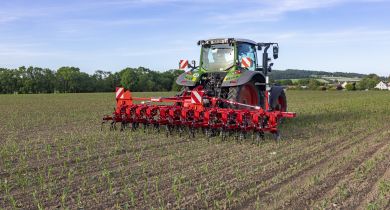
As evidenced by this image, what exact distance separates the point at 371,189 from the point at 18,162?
470 cm

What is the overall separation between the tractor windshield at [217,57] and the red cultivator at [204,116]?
30.8 inches

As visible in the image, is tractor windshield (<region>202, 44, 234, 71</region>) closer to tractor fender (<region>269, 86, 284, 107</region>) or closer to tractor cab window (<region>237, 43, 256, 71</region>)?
tractor cab window (<region>237, 43, 256, 71</region>)

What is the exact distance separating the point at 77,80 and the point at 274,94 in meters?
46.3

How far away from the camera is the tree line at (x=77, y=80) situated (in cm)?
5109

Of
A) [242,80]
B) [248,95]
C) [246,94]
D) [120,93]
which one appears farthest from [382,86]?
[120,93]

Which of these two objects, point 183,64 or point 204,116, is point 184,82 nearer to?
point 183,64

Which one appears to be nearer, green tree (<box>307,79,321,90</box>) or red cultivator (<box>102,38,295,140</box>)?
red cultivator (<box>102,38,295,140</box>)

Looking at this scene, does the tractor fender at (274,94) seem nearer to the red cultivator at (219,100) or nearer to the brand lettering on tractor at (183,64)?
the red cultivator at (219,100)

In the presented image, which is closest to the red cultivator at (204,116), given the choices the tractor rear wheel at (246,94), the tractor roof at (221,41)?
the tractor rear wheel at (246,94)

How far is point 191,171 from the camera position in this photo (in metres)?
5.48

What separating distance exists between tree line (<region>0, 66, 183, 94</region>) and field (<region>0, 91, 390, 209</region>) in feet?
143

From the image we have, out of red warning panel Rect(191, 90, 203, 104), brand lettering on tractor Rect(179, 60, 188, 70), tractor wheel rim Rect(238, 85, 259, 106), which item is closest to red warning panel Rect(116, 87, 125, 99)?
brand lettering on tractor Rect(179, 60, 188, 70)

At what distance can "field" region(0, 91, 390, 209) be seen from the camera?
4.31m

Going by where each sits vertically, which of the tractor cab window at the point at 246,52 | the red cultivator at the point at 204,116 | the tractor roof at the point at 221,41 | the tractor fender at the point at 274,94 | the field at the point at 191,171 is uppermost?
the tractor roof at the point at 221,41
